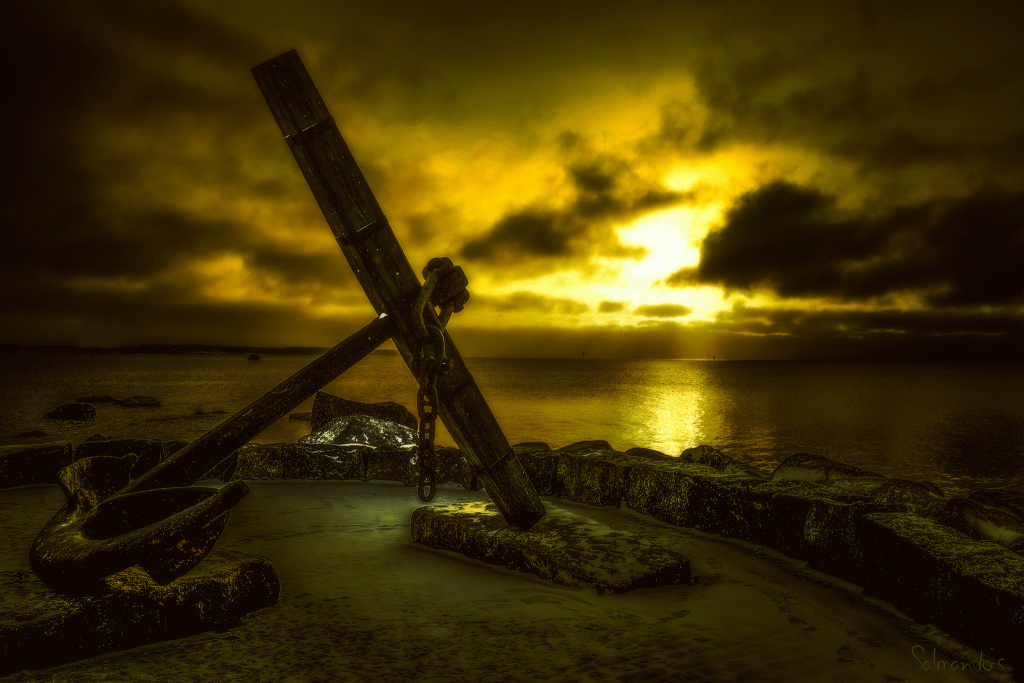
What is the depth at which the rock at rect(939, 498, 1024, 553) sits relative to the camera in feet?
14.3

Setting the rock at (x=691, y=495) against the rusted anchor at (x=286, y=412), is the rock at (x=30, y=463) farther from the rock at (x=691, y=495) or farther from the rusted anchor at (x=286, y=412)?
the rock at (x=691, y=495)

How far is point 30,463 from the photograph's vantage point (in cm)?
513

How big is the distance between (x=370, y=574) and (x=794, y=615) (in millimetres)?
2216

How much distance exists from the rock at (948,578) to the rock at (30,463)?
6.32 m

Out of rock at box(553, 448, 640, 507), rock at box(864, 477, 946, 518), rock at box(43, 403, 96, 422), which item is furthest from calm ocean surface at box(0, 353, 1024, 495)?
rock at box(553, 448, 640, 507)

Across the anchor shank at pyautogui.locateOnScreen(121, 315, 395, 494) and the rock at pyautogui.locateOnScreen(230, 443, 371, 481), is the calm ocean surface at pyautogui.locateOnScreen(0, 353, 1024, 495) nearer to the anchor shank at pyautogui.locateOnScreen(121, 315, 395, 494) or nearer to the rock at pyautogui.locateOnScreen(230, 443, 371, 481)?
the rock at pyautogui.locateOnScreen(230, 443, 371, 481)

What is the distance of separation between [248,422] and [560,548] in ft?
5.95

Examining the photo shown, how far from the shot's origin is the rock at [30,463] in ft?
16.5

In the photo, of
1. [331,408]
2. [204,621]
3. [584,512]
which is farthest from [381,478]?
[331,408]

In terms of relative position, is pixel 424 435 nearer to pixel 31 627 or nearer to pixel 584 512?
pixel 31 627

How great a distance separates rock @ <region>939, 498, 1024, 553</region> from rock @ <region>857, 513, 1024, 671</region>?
2.09 m

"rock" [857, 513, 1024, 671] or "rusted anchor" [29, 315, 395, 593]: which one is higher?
"rusted anchor" [29, 315, 395, 593]

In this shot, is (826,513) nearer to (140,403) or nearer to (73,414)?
(73,414)

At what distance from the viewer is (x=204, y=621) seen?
2.38 meters
